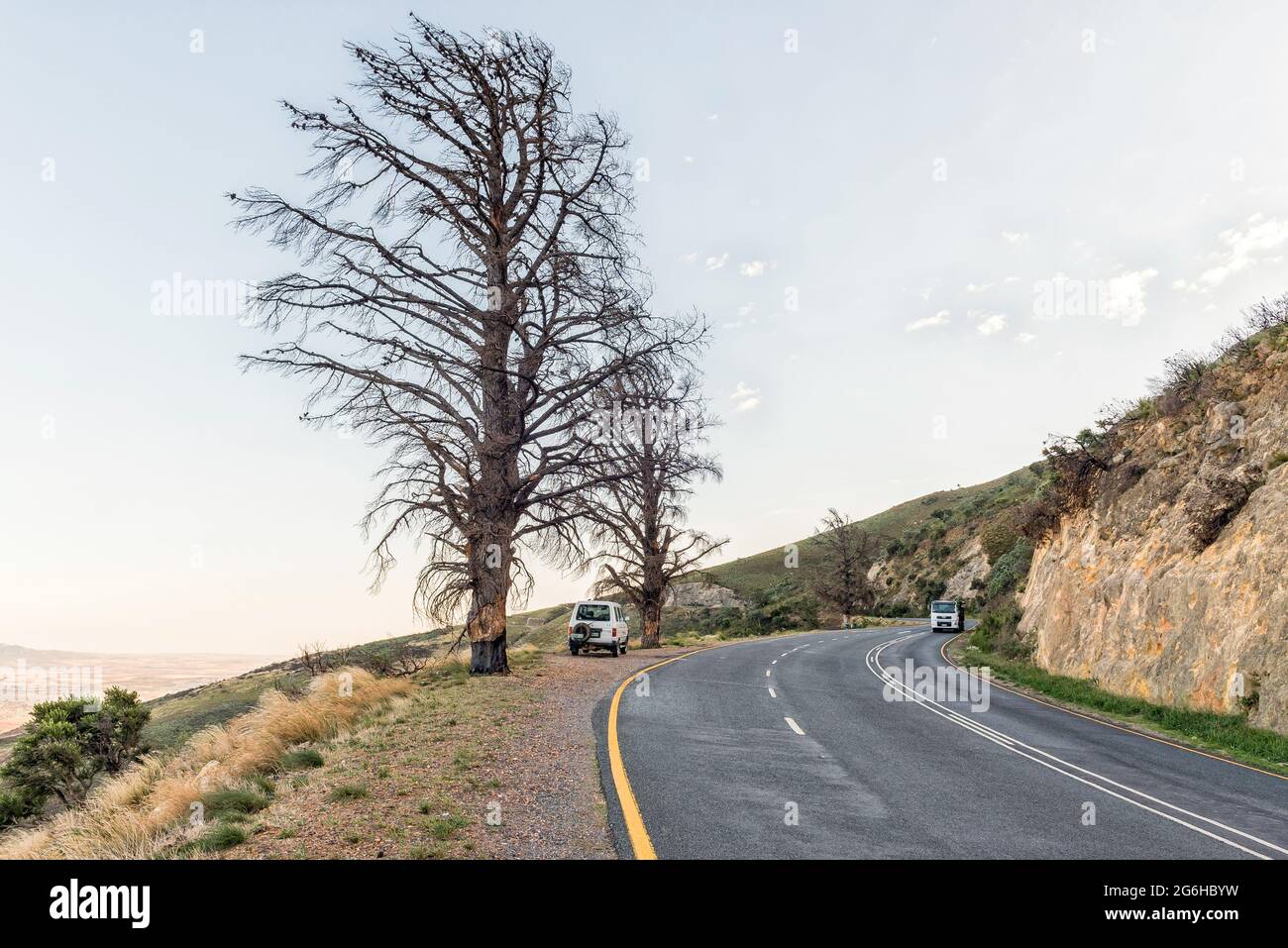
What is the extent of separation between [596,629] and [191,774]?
16243 mm

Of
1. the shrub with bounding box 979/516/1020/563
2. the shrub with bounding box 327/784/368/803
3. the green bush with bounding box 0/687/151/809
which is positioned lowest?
the green bush with bounding box 0/687/151/809

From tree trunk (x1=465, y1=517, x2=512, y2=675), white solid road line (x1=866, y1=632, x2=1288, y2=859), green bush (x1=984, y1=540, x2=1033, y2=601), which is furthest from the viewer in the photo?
green bush (x1=984, y1=540, x2=1033, y2=601)

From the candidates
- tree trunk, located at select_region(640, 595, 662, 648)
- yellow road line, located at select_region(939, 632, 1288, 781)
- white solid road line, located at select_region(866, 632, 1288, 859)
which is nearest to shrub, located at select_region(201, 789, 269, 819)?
white solid road line, located at select_region(866, 632, 1288, 859)

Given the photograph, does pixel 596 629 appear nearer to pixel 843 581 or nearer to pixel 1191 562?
pixel 1191 562

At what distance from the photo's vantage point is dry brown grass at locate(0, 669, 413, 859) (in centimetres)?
762

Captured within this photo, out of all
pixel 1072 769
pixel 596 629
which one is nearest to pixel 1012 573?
pixel 596 629

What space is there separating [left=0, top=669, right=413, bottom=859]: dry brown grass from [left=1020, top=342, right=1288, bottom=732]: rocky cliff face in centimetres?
1605

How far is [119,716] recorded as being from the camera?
78.6 ft

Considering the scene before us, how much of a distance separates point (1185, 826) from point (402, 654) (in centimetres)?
1879

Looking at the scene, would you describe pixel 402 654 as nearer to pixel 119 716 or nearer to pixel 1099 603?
pixel 119 716

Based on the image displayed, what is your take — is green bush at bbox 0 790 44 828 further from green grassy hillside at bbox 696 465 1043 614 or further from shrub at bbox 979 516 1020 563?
shrub at bbox 979 516 1020 563

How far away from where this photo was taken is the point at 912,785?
29.0 ft

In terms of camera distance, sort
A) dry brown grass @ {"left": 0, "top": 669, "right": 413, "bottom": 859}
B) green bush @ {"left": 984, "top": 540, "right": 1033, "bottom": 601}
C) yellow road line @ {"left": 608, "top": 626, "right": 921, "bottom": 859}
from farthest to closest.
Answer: green bush @ {"left": 984, "top": 540, "right": 1033, "bottom": 601}
dry brown grass @ {"left": 0, "top": 669, "right": 413, "bottom": 859}
yellow road line @ {"left": 608, "top": 626, "right": 921, "bottom": 859}
